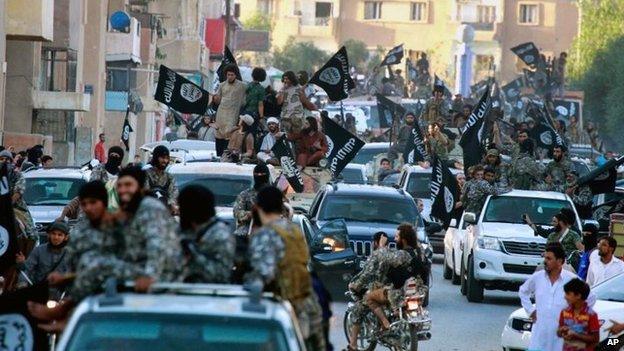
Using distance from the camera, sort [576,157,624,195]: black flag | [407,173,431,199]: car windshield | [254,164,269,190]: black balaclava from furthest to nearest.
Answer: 1. [407,173,431,199]: car windshield
2. [576,157,624,195]: black flag
3. [254,164,269,190]: black balaclava

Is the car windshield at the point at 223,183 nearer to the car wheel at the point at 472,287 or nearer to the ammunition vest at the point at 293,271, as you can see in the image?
the car wheel at the point at 472,287

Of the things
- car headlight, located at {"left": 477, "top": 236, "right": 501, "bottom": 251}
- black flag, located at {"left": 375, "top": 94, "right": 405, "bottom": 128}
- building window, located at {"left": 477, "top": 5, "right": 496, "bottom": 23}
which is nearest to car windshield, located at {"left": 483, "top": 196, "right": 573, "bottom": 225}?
car headlight, located at {"left": 477, "top": 236, "right": 501, "bottom": 251}

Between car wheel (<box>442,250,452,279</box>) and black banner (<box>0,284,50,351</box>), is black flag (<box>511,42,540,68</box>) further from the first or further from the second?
black banner (<box>0,284,50,351</box>)

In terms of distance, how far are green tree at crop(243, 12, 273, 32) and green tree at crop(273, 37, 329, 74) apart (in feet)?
37.7

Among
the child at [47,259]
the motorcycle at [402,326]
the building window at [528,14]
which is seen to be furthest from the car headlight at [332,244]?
the building window at [528,14]

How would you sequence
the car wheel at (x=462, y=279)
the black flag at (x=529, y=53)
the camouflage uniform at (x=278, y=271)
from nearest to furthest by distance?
the camouflage uniform at (x=278, y=271) → the car wheel at (x=462, y=279) → the black flag at (x=529, y=53)

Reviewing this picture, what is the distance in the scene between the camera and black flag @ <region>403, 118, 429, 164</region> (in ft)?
131

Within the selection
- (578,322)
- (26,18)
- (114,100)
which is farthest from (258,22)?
(578,322)

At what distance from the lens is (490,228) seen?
95.1 feet

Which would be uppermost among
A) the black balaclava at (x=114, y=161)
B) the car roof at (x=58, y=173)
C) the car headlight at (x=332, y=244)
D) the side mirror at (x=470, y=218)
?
the black balaclava at (x=114, y=161)

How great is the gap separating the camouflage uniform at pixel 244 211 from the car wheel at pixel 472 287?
299 inches

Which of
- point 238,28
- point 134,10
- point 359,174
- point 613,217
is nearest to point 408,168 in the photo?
point 359,174

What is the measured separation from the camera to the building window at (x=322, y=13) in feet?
503

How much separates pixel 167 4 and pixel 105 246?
7833cm
